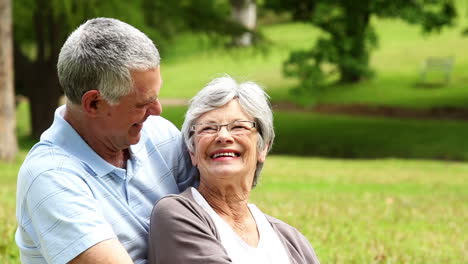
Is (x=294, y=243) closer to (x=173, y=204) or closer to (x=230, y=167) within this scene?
(x=230, y=167)

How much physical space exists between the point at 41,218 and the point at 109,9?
15.3m

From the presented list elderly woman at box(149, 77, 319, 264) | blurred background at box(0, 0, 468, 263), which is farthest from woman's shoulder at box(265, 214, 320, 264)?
blurred background at box(0, 0, 468, 263)

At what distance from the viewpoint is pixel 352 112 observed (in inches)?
1201

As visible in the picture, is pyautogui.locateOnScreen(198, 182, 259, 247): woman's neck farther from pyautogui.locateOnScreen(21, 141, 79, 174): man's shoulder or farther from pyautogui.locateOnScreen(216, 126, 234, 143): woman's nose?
pyautogui.locateOnScreen(21, 141, 79, 174): man's shoulder

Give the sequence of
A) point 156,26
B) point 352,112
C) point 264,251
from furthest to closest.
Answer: point 352,112 → point 156,26 → point 264,251

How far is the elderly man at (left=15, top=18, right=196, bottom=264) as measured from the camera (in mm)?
2805

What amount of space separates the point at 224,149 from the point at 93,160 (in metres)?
0.61

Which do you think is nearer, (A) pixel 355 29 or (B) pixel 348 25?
A: (B) pixel 348 25

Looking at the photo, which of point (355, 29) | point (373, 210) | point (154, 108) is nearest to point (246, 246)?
point (154, 108)

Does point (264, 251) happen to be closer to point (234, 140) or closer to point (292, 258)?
point (292, 258)

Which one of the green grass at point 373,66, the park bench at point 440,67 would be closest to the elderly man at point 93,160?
the green grass at point 373,66

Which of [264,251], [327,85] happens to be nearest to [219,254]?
[264,251]

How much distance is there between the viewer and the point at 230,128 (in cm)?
338

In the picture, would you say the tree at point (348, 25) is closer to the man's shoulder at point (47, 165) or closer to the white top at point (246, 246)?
the white top at point (246, 246)
